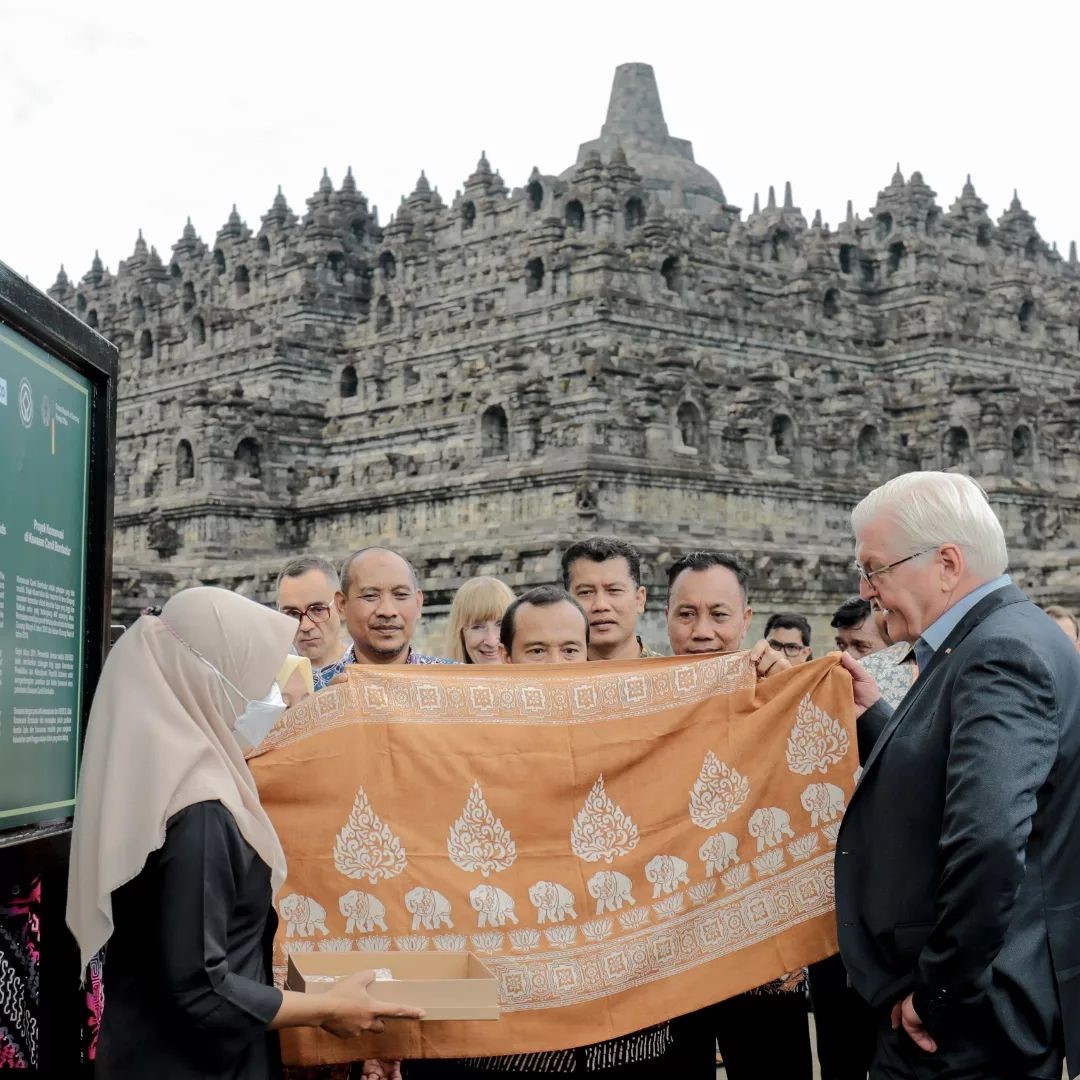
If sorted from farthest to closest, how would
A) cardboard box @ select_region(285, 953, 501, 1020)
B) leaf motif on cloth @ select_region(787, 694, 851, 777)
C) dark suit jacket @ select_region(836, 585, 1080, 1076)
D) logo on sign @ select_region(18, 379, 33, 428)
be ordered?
leaf motif on cloth @ select_region(787, 694, 851, 777)
cardboard box @ select_region(285, 953, 501, 1020)
logo on sign @ select_region(18, 379, 33, 428)
dark suit jacket @ select_region(836, 585, 1080, 1076)

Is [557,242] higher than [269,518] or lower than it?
higher

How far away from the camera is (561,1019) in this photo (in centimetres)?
681

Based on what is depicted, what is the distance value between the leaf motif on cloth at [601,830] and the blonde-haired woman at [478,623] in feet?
10.6

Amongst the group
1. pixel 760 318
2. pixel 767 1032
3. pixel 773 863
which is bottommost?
pixel 767 1032

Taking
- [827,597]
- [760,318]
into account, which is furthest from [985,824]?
[760,318]

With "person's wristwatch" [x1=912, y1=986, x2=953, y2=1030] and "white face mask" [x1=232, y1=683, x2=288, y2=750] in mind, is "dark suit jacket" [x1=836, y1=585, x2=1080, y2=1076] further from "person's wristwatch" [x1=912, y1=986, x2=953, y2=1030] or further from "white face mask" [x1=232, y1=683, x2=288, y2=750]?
"white face mask" [x1=232, y1=683, x2=288, y2=750]

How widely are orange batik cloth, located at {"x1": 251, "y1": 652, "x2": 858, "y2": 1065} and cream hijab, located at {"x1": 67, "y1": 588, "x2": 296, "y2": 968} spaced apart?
1.34 m

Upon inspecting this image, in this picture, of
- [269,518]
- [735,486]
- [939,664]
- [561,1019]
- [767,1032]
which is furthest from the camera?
[269,518]

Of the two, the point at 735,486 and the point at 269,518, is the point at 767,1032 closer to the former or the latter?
the point at 735,486

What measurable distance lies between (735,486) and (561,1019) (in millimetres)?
27455

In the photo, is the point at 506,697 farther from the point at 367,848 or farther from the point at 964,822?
the point at 964,822

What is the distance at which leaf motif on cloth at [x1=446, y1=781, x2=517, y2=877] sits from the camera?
22.8 ft

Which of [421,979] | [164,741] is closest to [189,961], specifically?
[164,741]

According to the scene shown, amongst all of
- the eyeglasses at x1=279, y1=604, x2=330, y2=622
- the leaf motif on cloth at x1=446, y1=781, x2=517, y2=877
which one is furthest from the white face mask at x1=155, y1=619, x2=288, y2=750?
the eyeglasses at x1=279, y1=604, x2=330, y2=622
